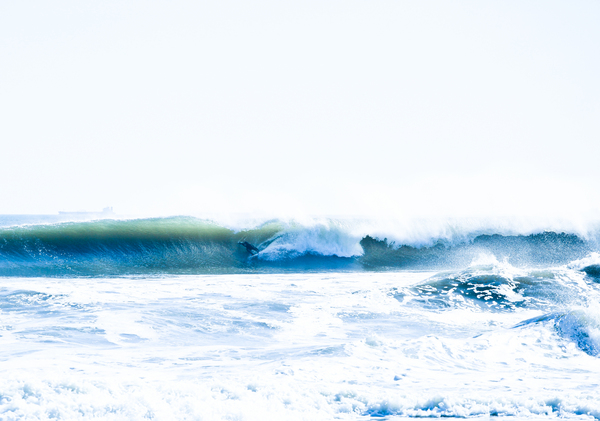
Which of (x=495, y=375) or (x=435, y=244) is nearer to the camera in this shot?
(x=495, y=375)

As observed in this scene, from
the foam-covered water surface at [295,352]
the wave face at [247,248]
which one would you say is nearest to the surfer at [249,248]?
the wave face at [247,248]

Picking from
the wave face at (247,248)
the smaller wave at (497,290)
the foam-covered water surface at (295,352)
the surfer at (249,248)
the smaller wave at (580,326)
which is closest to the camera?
the foam-covered water surface at (295,352)

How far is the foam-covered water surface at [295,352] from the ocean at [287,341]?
0.02 metres

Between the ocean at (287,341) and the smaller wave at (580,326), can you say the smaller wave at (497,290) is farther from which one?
the smaller wave at (580,326)

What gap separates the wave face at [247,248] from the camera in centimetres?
1362

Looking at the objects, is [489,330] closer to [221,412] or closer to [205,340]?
[205,340]

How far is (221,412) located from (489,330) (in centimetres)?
411

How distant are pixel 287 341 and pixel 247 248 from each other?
1080 centimetres

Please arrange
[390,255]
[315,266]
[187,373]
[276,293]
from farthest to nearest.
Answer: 1. [390,255]
2. [315,266]
3. [276,293]
4. [187,373]

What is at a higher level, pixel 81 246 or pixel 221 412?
pixel 81 246

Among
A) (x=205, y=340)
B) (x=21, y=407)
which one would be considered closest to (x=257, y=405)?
(x=21, y=407)

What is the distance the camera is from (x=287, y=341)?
5.73 meters

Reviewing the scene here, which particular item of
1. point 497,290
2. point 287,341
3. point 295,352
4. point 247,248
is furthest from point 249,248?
point 295,352

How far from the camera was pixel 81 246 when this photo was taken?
14.9 metres
